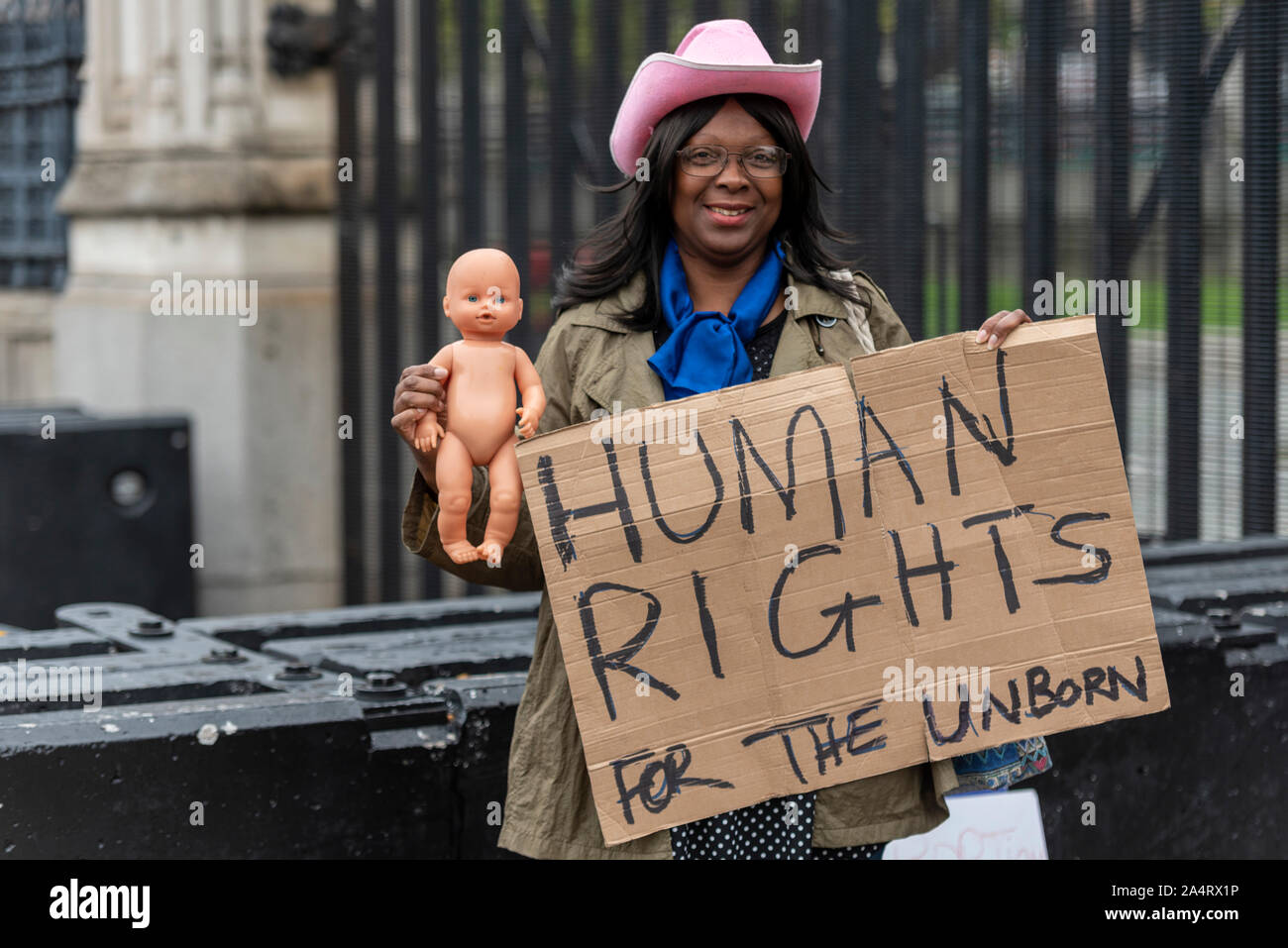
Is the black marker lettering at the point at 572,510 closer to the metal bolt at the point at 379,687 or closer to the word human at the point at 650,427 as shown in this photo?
the word human at the point at 650,427

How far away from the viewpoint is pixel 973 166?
596cm

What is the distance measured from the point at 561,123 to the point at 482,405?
14.4 ft

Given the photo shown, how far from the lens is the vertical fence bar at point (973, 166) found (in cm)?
593

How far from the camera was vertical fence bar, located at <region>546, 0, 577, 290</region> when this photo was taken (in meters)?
6.75

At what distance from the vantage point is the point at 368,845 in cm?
322

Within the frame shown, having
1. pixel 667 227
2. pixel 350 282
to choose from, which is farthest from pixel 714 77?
pixel 350 282

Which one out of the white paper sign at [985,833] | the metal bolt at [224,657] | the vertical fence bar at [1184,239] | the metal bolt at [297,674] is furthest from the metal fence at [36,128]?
the white paper sign at [985,833]

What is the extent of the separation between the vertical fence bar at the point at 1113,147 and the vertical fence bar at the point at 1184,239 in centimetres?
14

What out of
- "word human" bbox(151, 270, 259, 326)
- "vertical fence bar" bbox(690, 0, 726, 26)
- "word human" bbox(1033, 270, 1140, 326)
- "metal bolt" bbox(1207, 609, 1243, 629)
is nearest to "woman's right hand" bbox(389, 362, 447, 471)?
"metal bolt" bbox(1207, 609, 1243, 629)

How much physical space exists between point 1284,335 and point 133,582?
4617 mm

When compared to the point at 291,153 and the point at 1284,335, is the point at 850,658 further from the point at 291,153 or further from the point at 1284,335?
the point at 291,153

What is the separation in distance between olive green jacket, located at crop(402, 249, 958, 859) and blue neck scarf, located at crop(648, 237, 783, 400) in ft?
0.11
